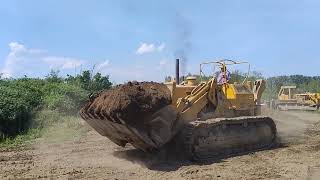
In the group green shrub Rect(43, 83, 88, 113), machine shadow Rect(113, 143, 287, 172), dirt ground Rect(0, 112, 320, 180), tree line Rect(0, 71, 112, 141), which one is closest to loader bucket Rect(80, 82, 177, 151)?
machine shadow Rect(113, 143, 287, 172)

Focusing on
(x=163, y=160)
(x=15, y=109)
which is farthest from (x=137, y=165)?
(x=15, y=109)

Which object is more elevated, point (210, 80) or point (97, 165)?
point (210, 80)

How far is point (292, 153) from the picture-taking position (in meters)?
13.1

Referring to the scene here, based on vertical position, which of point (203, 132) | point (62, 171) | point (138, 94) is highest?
point (138, 94)

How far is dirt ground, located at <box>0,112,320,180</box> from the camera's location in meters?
10.3

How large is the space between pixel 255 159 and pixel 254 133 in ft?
5.53

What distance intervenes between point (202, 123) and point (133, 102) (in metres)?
2.15

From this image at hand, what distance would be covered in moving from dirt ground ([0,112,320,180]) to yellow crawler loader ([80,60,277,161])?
0.47 metres

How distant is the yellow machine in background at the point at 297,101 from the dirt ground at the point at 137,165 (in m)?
24.0

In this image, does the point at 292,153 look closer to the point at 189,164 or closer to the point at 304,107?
the point at 189,164

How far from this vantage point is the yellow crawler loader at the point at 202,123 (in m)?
11.1

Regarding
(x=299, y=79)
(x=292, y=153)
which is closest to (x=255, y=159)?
(x=292, y=153)

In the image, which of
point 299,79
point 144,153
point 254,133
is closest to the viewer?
point 144,153

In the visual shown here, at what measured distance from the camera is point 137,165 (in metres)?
11.4
